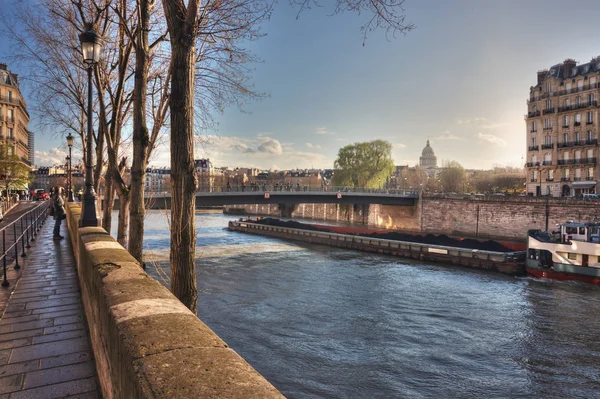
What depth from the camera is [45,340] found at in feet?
16.1

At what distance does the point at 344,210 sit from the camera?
242ft

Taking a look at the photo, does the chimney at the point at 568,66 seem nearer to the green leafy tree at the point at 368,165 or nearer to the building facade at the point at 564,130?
the building facade at the point at 564,130

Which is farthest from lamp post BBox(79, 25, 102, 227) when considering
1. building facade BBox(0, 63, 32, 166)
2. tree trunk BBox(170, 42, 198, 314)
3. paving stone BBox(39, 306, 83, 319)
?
building facade BBox(0, 63, 32, 166)

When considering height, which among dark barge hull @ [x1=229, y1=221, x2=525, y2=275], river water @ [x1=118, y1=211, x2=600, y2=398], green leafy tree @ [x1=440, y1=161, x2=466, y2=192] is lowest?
river water @ [x1=118, y1=211, x2=600, y2=398]

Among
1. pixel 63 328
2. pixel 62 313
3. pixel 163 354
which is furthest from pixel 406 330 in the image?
pixel 163 354

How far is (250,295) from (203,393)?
66.9 ft

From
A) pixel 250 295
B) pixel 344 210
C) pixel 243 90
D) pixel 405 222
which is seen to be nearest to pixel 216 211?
pixel 344 210

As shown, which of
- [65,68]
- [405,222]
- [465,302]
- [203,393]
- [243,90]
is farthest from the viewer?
[405,222]

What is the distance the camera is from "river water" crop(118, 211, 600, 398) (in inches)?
491

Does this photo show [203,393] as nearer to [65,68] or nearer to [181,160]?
[181,160]

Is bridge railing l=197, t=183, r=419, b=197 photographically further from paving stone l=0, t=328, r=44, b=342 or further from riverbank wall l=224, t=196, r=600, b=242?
paving stone l=0, t=328, r=44, b=342

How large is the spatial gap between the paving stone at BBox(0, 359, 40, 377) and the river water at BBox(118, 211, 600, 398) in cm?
805

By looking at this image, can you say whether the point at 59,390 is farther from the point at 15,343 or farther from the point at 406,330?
the point at 406,330

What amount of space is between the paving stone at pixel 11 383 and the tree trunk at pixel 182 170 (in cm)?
162
